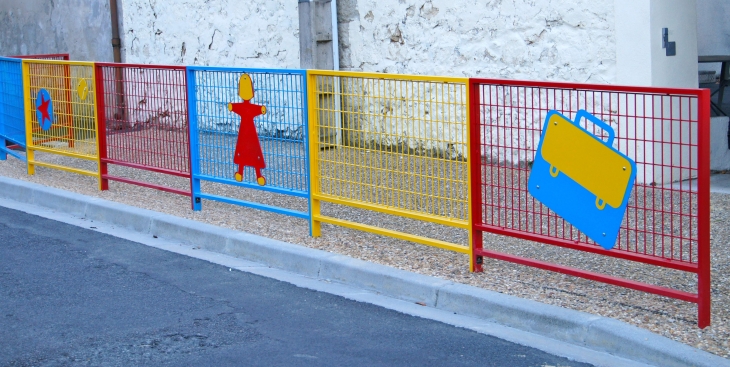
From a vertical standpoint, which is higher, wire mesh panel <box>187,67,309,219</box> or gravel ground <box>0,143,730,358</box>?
wire mesh panel <box>187,67,309,219</box>

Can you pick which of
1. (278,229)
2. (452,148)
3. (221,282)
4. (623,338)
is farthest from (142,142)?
(623,338)

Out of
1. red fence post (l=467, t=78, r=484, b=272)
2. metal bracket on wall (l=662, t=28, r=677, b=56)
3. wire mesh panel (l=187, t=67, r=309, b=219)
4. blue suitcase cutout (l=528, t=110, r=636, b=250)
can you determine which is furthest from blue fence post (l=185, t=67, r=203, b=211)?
metal bracket on wall (l=662, t=28, r=677, b=56)

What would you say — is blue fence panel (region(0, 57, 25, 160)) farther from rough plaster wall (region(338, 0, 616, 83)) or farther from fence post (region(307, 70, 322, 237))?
fence post (region(307, 70, 322, 237))

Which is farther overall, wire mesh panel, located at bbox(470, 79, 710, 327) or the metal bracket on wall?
the metal bracket on wall

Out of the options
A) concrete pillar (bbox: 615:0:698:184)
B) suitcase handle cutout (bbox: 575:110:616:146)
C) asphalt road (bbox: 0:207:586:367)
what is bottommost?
asphalt road (bbox: 0:207:586:367)

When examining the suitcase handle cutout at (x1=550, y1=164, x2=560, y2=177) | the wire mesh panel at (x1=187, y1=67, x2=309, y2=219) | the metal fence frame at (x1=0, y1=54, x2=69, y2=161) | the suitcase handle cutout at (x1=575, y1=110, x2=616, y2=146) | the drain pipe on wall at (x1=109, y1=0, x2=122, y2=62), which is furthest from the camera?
the drain pipe on wall at (x1=109, y1=0, x2=122, y2=62)

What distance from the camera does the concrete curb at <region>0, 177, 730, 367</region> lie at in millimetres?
5047

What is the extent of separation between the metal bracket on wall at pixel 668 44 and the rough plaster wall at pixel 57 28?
989 cm

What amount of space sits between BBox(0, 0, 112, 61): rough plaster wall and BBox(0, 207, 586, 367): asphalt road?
910 centimetres

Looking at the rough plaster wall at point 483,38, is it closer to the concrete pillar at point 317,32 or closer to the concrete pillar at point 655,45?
the concrete pillar at point 655,45

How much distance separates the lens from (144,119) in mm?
9227

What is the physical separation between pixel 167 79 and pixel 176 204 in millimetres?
1230

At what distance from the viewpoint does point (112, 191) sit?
999cm

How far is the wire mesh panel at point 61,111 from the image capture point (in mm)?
10008
